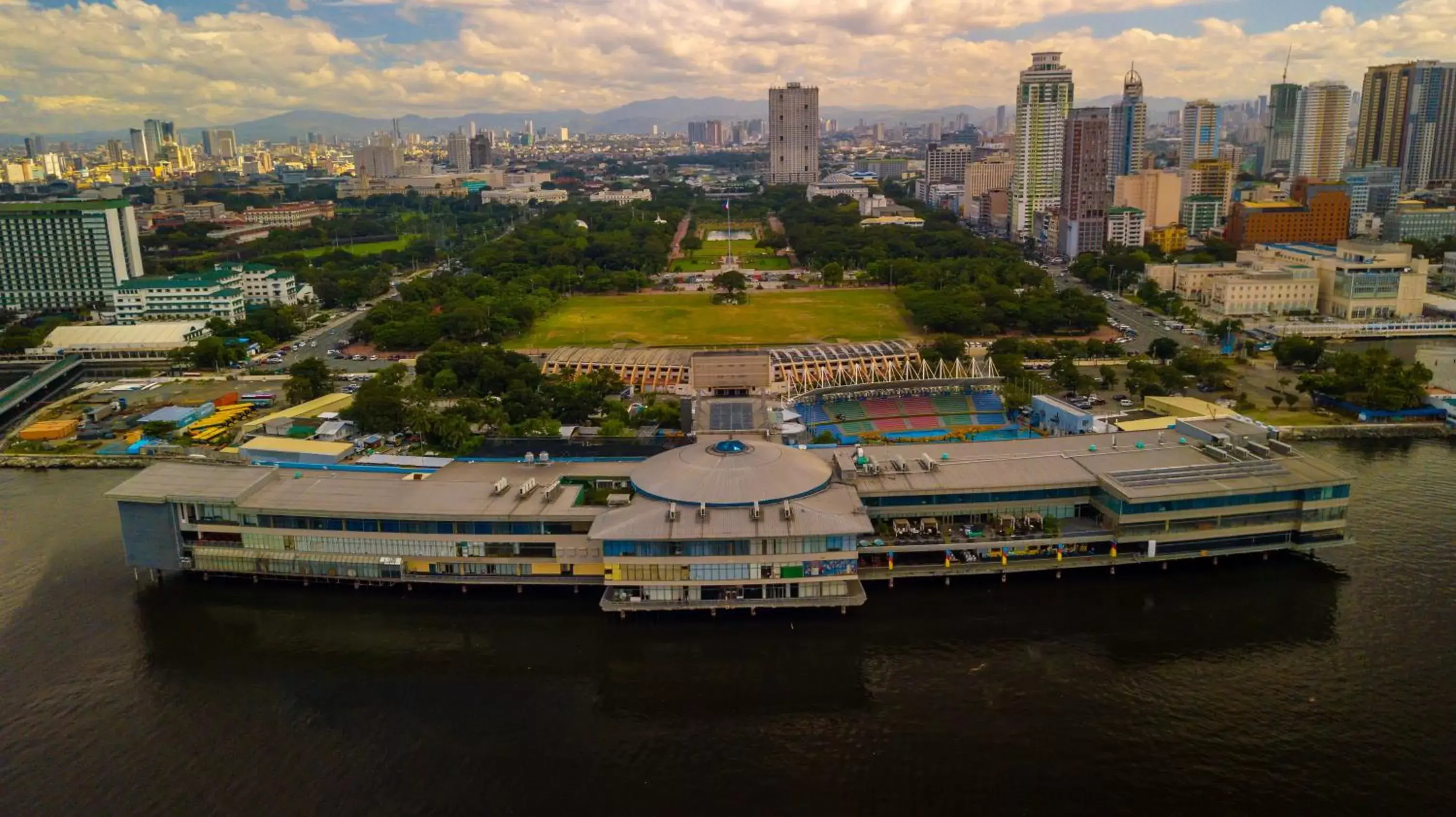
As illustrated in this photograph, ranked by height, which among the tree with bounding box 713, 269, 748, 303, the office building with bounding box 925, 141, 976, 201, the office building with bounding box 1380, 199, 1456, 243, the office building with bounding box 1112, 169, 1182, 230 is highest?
the office building with bounding box 925, 141, 976, 201

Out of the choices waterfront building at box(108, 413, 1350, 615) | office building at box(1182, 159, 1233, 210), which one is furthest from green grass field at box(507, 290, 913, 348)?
office building at box(1182, 159, 1233, 210)

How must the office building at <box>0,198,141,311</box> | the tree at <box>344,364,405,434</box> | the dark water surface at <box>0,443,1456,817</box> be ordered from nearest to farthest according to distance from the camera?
the dark water surface at <box>0,443,1456,817</box>
the tree at <box>344,364,405,434</box>
the office building at <box>0,198,141,311</box>

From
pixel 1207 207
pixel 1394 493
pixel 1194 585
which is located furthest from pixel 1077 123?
pixel 1194 585

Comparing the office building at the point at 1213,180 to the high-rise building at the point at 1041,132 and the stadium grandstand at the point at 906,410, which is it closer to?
the high-rise building at the point at 1041,132

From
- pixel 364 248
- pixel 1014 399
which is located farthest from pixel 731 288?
pixel 364 248

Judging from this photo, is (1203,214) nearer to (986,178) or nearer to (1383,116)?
(986,178)

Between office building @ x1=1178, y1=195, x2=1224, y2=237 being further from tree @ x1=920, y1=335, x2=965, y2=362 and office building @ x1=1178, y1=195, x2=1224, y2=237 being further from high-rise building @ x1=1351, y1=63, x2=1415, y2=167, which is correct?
tree @ x1=920, y1=335, x2=965, y2=362

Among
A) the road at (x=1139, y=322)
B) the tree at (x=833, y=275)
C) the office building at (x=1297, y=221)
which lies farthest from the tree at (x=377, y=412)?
the office building at (x=1297, y=221)
